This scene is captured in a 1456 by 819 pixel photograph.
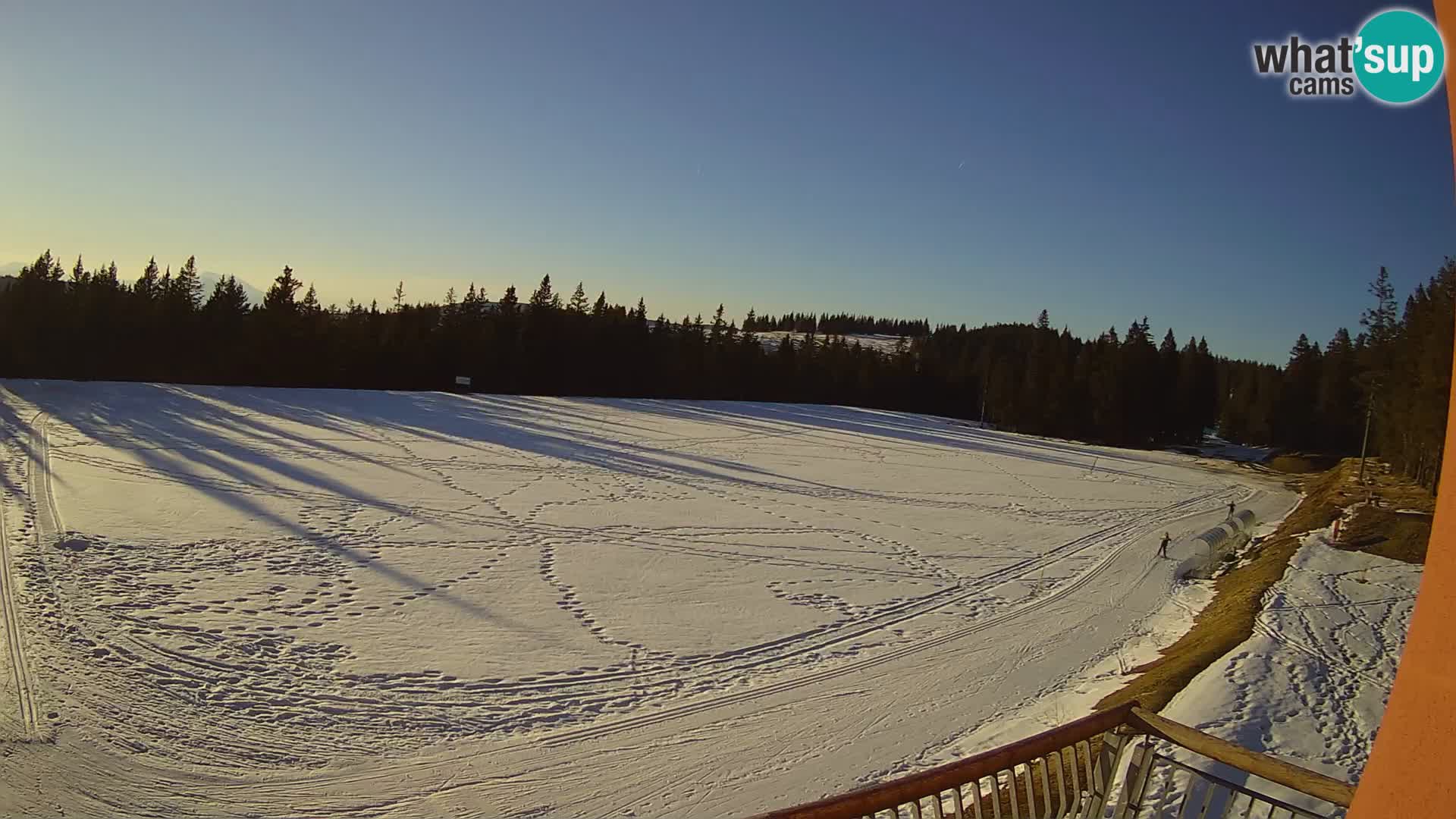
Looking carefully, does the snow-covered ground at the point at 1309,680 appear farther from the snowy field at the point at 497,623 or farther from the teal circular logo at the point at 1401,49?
the teal circular logo at the point at 1401,49

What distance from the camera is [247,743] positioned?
7.54 metres

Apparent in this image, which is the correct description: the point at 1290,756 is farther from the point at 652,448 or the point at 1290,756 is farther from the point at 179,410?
the point at 179,410

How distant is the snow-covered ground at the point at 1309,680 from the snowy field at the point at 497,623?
6.44ft

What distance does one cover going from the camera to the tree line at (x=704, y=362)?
42406 mm

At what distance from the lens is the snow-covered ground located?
820 centimetres

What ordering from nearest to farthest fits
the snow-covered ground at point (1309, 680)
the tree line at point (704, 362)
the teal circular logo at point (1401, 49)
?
the teal circular logo at point (1401, 49) → the snow-covered ground at point (1309, 680) → the tree line at point (704, 362)

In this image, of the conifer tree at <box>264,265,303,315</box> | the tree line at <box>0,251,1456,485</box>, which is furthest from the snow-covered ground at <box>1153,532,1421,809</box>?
the conifer tree at <box>264,265,303,315</box>

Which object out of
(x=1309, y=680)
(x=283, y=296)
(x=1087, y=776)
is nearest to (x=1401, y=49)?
(x=1087, y=776)

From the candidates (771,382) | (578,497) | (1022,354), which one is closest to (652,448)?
(578,497)

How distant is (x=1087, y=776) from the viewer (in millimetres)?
4074

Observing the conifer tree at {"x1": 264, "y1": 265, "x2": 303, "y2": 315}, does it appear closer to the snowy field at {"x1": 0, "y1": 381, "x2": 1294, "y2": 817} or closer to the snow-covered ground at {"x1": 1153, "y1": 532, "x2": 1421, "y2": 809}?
the snowy field at {"x1": 0, "y1": 381, "x2": 1294, "y2": 817}

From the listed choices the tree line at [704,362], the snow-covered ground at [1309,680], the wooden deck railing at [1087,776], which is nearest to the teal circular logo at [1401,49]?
the wooden deck railing at [1087,776]

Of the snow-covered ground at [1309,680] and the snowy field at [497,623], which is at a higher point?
the snow-covered ground at [1309,680]

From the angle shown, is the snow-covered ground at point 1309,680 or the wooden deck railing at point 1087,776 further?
the snow-covered ground at point 1309,680
